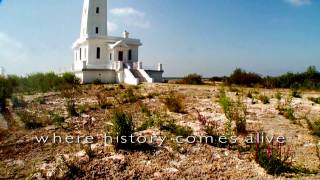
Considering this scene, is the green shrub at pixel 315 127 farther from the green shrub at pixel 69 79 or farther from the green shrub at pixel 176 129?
the green shrub at pixel 69 79

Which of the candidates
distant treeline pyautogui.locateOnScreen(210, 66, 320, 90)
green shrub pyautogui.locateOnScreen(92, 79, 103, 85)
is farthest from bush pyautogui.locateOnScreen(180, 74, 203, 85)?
green shrub pyautogui.locateOnScreen(92, 79, 103, 85)

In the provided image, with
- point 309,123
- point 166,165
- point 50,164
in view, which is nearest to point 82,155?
point 50,164

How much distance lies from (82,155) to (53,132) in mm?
1922

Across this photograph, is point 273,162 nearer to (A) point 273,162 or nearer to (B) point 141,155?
(A) point 273,162

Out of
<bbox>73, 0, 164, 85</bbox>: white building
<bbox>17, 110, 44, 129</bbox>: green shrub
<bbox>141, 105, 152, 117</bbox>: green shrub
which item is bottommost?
<bbox>17, 110, 44, 129</bbox>: green shrub

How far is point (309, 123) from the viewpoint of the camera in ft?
25.5

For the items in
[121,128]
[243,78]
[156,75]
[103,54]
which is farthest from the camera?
[103,54]

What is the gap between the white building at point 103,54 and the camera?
93.1ft

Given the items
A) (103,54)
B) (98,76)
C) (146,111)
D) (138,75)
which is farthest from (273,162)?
(103,54)

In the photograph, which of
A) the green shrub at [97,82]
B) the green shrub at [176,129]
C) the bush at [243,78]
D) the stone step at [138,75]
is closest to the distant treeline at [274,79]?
the bush at [243,78]

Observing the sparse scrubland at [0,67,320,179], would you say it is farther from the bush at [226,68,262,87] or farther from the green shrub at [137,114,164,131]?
the bush at [226,68,262,87]

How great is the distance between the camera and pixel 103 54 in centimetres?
3200

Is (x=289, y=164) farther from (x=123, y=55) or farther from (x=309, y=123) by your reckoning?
(x=123, y=55)

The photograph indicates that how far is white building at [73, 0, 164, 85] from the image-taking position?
28.4 meters
